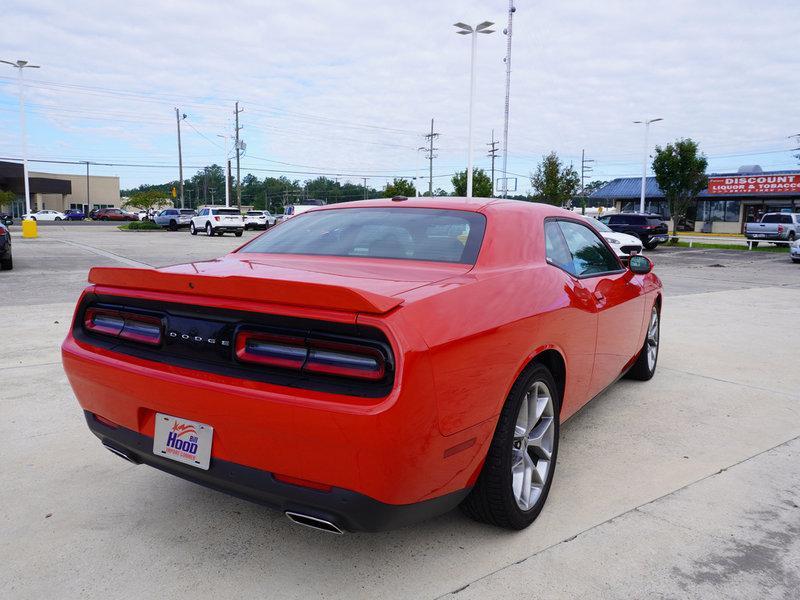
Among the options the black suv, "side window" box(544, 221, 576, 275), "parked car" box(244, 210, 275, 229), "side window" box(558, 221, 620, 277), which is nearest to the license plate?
"side window" box(544, 221, 576, 275)

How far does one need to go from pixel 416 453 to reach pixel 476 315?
602 mm

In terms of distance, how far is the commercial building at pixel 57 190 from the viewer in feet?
226

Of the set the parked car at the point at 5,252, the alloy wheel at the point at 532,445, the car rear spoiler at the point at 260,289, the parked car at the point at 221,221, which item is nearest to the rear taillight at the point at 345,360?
the car rear spoiler at the point at 260,289

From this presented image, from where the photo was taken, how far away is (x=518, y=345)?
2584 millimetres

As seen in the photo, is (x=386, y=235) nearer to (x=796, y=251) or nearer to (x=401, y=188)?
(x=796, y=251)

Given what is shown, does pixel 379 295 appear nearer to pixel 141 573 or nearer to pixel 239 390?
pixel 239 390

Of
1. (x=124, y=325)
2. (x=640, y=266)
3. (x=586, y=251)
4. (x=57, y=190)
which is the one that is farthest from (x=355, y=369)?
(x=57, y=190)

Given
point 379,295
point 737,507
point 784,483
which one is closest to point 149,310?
point 379,295

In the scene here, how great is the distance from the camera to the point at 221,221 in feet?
111

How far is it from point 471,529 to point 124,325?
174 cm

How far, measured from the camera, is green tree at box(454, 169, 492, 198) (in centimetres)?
5456

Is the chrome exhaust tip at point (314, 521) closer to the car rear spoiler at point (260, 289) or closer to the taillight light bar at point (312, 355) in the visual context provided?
the taillight light bar at point (312, 355)

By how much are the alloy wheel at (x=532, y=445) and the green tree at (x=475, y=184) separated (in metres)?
50.7

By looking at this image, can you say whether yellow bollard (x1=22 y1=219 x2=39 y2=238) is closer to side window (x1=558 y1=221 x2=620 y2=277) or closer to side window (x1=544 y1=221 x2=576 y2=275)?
side window (x1=558 y1=221 x2=620 y2=277)
